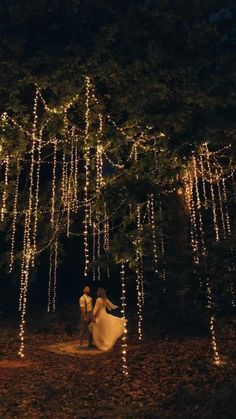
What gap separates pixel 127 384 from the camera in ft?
20.9

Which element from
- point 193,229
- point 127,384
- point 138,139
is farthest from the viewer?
point 138,139

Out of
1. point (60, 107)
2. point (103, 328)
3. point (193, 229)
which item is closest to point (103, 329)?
point (103, 328)

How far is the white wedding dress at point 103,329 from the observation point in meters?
8.98

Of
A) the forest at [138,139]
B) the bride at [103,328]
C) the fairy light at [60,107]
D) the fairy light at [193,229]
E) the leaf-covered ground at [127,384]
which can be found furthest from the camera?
the bride at [103,328]

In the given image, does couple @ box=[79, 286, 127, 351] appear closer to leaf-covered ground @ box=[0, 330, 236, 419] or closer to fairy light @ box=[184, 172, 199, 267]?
leaf-covered ground @ box=[0, 330, 236, 419]

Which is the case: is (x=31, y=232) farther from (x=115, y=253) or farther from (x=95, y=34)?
(x=95, y=34)

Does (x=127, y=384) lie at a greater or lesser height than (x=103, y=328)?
lesser

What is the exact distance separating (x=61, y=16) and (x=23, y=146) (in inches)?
106

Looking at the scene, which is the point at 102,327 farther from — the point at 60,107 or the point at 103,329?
the point at 60,107

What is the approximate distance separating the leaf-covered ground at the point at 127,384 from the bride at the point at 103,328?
15.1 inches

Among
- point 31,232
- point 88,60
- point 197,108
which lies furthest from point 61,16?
point 31,232

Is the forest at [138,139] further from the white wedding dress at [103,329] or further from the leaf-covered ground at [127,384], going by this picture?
the white wedding dress at [103,329]

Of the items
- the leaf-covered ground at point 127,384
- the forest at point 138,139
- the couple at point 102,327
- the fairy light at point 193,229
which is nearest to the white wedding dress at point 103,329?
the couple at point 102,327

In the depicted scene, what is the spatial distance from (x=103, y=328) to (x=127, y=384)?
8.88ft
